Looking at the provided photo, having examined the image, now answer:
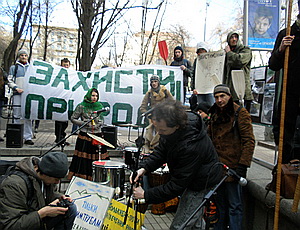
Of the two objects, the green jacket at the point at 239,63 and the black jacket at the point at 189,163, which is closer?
the black jacket at the point at 189,163

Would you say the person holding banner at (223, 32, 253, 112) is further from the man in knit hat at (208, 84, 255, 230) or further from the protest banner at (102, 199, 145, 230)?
the protest banner at (102, 199, 145, 230)

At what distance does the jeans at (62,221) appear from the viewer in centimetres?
280

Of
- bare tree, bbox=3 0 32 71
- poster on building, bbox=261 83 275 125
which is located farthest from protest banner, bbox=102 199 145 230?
bare tree, bbox=3 0 32 71

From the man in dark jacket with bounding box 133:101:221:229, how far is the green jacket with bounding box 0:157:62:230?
2.90ft

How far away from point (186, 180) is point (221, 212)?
58.9 inches

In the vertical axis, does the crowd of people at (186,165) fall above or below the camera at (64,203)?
above

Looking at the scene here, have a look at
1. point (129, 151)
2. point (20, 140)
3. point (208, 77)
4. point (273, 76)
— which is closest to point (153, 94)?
point (208, 77)

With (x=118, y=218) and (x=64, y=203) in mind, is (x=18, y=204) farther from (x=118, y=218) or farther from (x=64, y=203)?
(x=118, y=218)

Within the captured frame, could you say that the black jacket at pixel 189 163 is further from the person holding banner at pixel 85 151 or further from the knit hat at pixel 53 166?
the person holding banner at pixel 85 151

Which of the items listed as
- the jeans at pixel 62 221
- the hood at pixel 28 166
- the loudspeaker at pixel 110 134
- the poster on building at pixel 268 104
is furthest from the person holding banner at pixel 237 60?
the hood at pixel 28 166

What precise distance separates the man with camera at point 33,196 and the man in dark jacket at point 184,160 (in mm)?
744

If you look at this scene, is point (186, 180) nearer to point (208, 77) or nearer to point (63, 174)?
point (63, 174)

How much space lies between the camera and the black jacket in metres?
2.56

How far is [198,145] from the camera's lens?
2.60 metres
